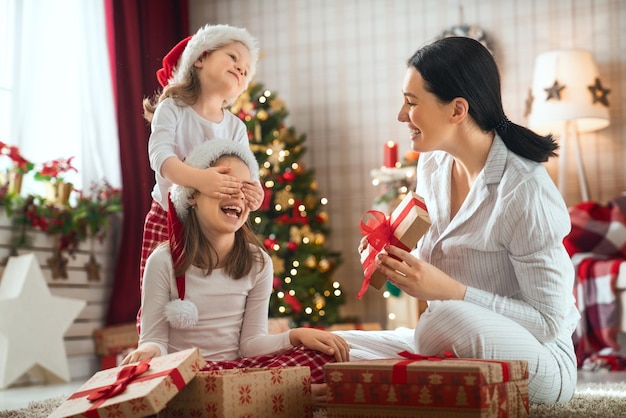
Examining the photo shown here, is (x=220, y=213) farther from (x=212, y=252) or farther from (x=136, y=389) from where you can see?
(x=136, y=389)

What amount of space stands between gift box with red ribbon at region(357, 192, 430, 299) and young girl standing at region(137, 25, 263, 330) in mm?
648

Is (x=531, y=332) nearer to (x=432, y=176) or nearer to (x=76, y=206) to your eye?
(x=432, y=176)

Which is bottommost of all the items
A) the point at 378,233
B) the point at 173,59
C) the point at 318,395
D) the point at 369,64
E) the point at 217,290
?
the point at 318,395

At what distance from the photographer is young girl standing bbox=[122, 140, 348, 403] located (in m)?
1.88

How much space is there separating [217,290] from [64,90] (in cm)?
285

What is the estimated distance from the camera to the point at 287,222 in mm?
4668

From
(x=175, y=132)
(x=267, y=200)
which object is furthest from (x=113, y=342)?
(x=175, y=132)

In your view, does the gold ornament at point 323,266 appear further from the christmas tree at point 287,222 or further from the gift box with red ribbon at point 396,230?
the gift box with red ribbon at point 396,230

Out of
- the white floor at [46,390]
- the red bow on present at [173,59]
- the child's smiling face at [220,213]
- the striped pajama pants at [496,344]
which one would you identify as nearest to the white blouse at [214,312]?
the child's smiling face at [220,213]

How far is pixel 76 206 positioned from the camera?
14.3ft

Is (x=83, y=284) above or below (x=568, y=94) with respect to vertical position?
below

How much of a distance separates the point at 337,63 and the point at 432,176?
3411mm

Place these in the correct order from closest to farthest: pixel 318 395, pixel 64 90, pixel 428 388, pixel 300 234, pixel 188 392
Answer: pixel 428 388 < pixel 188 392 < pixel 318 395 < pixel 64 90 < pixel 300 234

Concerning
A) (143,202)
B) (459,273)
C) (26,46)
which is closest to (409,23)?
(143,202)
